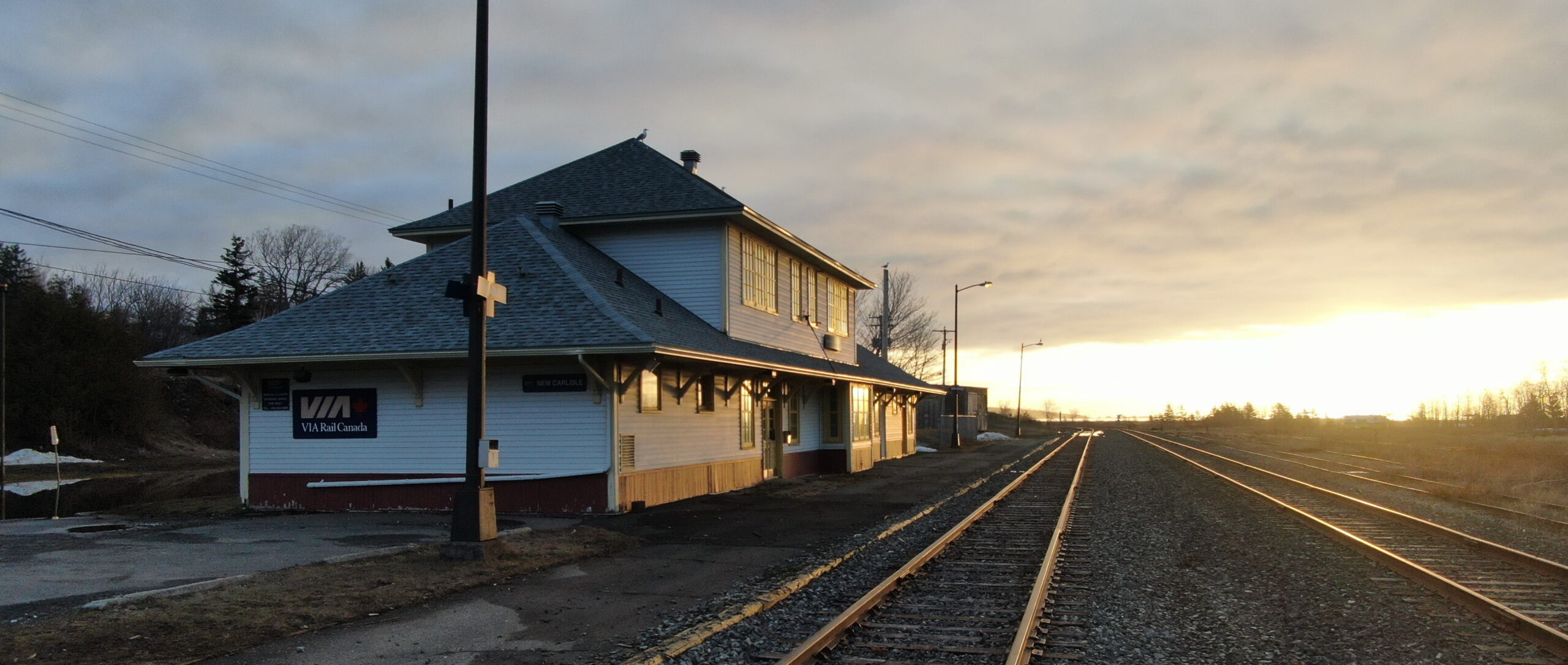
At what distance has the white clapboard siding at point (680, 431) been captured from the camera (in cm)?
1551

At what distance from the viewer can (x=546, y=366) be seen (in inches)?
590

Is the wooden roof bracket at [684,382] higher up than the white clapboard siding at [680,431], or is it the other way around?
the wooden roof bracket at [684,382]

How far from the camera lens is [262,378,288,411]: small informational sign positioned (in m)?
16.3

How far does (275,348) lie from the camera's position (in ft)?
51.3

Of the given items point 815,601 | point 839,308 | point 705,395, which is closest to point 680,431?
point 705,395

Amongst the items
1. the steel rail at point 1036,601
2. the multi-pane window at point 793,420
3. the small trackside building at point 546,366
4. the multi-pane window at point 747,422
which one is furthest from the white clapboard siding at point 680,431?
the steel rail at point 1036,601

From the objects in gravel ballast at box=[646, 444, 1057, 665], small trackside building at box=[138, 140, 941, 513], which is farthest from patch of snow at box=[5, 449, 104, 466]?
gravel ballast at box=[646, 444, 1057, 665]

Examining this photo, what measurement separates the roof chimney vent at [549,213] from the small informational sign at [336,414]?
229 inches

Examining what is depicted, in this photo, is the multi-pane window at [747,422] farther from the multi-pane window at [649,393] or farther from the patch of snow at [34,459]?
the patch of snow at [34,459]

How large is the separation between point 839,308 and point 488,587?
2157 centimetres

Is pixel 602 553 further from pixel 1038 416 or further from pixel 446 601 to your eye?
pixel 1038 416

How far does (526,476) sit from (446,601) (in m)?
6.86

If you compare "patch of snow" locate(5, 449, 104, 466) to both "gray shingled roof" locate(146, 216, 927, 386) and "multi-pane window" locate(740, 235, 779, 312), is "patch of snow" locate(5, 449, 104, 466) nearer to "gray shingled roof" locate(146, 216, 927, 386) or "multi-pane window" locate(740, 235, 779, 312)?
"gray shingled roof" locate(146, 216, 927, 386)

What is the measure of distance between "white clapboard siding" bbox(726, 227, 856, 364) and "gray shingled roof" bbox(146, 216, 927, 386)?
1.15 m
